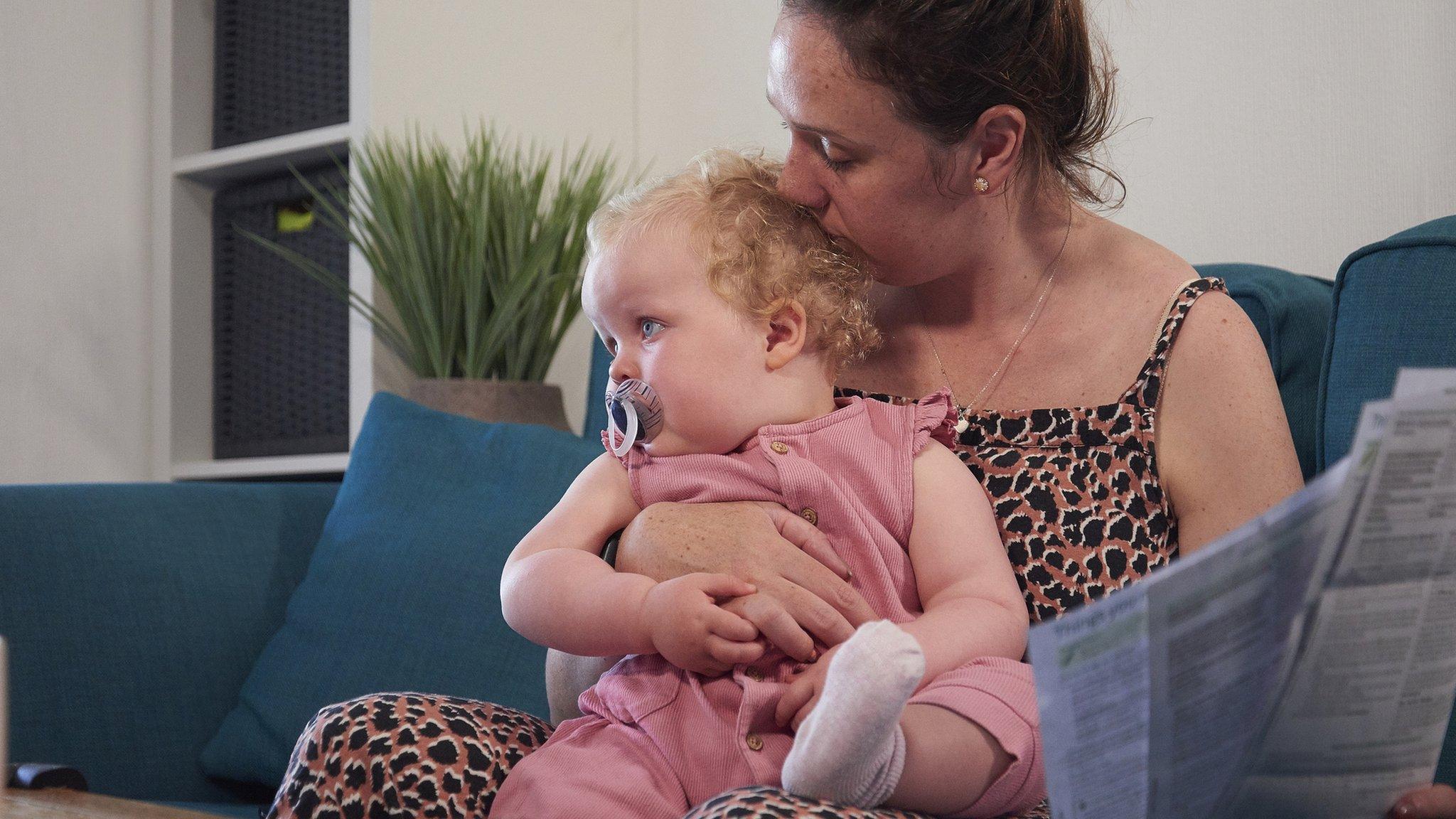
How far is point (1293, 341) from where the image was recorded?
1.29 m

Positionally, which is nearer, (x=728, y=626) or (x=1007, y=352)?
(x=728, y=626)

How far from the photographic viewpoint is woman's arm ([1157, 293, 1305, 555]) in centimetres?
105

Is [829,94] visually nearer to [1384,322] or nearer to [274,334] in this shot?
[1384,322]

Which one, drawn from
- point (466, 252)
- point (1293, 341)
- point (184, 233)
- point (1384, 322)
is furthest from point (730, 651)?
point (184, 233)

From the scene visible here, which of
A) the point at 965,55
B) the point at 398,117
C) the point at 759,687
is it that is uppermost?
the point at 398,117

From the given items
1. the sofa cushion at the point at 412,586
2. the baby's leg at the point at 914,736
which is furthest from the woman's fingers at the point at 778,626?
the sofa cushion at the point at 412,586

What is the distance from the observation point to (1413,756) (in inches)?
26.4

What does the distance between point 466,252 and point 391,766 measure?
1433 mm

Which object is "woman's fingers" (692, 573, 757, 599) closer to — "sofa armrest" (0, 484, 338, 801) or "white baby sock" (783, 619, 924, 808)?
"white baby sock" (783, 619, 924, 808)

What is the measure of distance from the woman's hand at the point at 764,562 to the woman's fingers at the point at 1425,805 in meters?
0.37

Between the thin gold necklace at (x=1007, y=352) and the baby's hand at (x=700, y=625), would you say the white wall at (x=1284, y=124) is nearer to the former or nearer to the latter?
the thin gold necklace at (x=1007, y=352)

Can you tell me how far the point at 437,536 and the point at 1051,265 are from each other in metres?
0.90

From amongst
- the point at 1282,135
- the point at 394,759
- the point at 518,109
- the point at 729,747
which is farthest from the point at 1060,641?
the point at 518,109

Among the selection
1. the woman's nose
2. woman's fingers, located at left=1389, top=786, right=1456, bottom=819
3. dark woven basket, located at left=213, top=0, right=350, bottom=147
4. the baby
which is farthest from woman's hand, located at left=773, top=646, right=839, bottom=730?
dark woven basket, located at left=213, top=0, right=350, bottom=147
